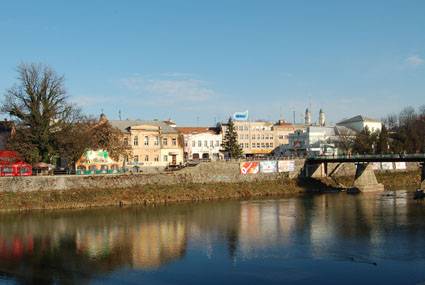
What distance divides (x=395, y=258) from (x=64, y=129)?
47.4 meters

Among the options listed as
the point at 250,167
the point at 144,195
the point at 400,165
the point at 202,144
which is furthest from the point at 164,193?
the point at 400,165

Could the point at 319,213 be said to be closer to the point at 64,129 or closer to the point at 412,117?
the point at 64,129

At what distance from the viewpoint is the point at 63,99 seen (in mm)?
68875

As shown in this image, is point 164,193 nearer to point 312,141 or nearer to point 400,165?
point 400,165

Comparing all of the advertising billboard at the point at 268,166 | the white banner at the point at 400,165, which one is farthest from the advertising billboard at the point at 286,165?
the white banner at the point at 400,165

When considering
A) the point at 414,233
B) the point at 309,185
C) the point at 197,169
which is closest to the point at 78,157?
the point at 197,169

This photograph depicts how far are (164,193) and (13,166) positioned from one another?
18659 mm

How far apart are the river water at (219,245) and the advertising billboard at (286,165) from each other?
22435 millimetres

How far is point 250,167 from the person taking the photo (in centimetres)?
7825

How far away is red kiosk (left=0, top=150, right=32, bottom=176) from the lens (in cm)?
6128

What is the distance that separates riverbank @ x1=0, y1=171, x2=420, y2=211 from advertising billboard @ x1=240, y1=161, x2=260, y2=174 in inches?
73.1

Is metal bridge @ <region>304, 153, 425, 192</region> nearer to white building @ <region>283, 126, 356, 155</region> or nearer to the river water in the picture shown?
the river water

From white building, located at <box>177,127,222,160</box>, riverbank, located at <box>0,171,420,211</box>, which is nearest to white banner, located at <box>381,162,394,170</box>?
riverbank, located at <box>0,171,420,211</box>

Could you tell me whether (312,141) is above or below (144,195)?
above
